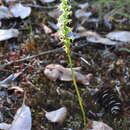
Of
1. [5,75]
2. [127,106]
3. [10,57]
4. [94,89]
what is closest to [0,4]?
[10,57]

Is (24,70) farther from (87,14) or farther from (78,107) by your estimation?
(87,14)

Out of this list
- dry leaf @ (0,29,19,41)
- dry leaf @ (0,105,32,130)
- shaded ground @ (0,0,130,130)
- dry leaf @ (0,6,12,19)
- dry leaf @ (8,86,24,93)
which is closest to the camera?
dry leaf @ (0,105,32,130)

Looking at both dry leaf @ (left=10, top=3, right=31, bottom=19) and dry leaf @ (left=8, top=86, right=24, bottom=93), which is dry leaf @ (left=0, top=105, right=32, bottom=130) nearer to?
dry leaf @ (left=8, top=86, right=24, bottom=93)

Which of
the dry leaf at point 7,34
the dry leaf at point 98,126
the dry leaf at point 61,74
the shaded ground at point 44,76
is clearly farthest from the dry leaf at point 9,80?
the dry leaf at point 98,126

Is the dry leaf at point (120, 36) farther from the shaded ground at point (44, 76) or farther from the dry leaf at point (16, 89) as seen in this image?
the dry leaf at point (16, 89)

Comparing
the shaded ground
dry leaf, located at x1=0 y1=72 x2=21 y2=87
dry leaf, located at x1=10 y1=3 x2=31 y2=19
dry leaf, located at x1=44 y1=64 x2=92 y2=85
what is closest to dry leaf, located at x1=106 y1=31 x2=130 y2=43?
the shaded ground
